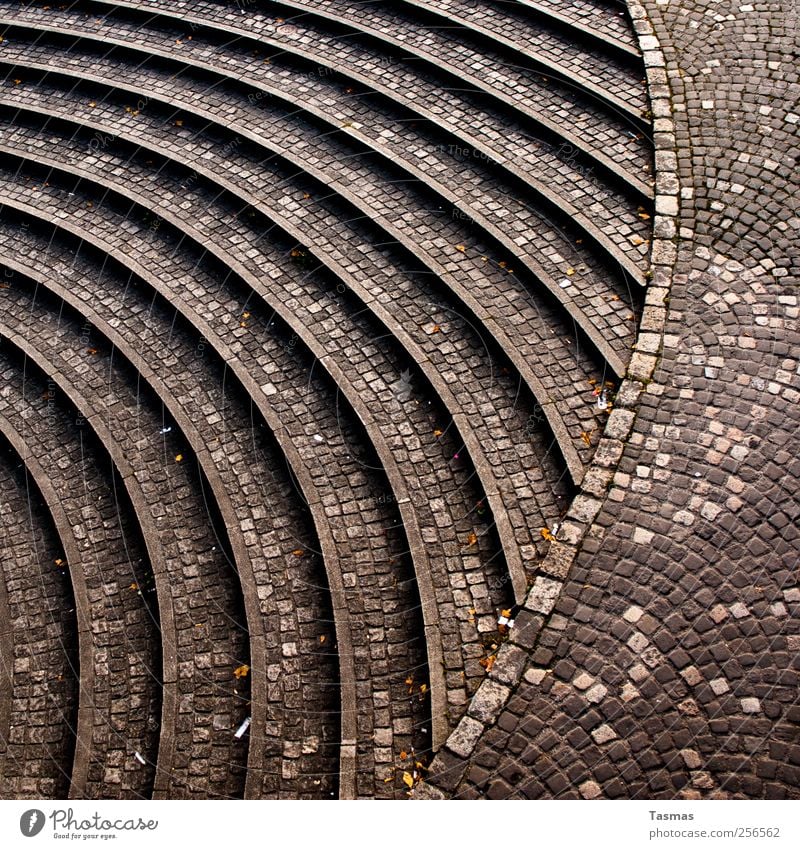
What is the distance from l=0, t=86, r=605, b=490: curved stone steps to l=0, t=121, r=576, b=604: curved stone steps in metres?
0.38

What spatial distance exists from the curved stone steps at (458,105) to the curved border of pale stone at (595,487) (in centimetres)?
36

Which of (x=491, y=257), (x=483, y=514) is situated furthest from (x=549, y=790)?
(x=491, y=257)

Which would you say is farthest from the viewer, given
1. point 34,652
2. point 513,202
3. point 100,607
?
point 513,202

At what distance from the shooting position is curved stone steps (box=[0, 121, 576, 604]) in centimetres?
852

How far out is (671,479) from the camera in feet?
26.5

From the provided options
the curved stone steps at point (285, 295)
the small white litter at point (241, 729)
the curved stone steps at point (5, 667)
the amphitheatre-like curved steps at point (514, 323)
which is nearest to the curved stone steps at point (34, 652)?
the curved stone steps at point (5, 667)

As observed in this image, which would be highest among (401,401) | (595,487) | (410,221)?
(410,221)

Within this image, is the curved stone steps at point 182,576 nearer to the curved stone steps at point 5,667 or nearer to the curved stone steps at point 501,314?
the curved stone steps at point 5,667

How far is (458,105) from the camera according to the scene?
460 inches

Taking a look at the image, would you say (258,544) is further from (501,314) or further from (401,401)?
(501,314)

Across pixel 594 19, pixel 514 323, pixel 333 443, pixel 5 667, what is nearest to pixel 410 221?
pixel 514 323

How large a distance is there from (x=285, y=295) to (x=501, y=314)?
2.99 metres

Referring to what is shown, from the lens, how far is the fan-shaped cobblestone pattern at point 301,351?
7.52m

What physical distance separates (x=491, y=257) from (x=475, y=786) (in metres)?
6.66
